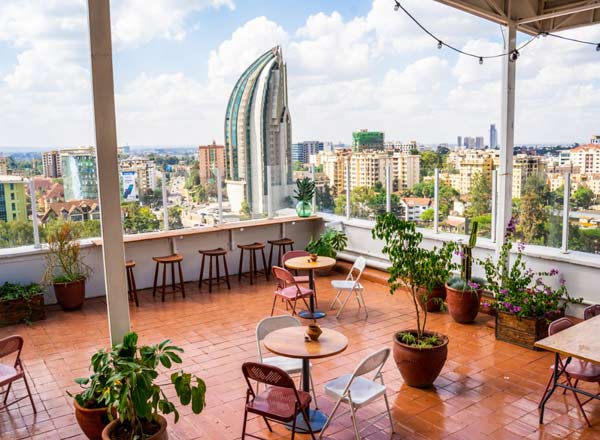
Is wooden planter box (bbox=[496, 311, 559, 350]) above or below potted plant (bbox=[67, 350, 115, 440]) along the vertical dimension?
below

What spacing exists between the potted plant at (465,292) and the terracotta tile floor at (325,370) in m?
0.17

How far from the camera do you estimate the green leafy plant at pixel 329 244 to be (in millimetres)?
9484

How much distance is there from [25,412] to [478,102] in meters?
8.64

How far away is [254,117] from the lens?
11117 millimetres

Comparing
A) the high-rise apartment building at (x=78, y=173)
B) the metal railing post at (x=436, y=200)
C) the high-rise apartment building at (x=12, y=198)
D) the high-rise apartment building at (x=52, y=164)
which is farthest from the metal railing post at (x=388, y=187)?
the high-rise apartment building at (x=12, y=198)

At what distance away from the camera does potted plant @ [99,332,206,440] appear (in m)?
3.59

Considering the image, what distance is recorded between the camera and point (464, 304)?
6.95m

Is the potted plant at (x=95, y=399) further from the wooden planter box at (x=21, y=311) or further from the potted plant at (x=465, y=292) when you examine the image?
the potted plant at (x=465, y=292)

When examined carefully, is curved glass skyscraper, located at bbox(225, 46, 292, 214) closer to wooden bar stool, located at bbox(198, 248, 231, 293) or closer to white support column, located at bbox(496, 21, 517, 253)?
wooden bar stool, located at bbox(198, 248, 231, 293)

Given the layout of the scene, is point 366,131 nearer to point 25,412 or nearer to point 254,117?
point 254,117

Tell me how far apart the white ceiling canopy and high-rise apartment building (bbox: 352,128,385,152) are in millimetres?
3324

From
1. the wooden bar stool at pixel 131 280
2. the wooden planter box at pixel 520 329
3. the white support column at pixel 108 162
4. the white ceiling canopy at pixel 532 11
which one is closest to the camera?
the white support column at pixel 108 162

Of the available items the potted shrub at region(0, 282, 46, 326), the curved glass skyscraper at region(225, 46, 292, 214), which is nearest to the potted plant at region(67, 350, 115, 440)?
the potted shrub at region(0, 282, 46, 326)

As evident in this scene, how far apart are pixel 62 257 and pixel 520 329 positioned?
6395mm
